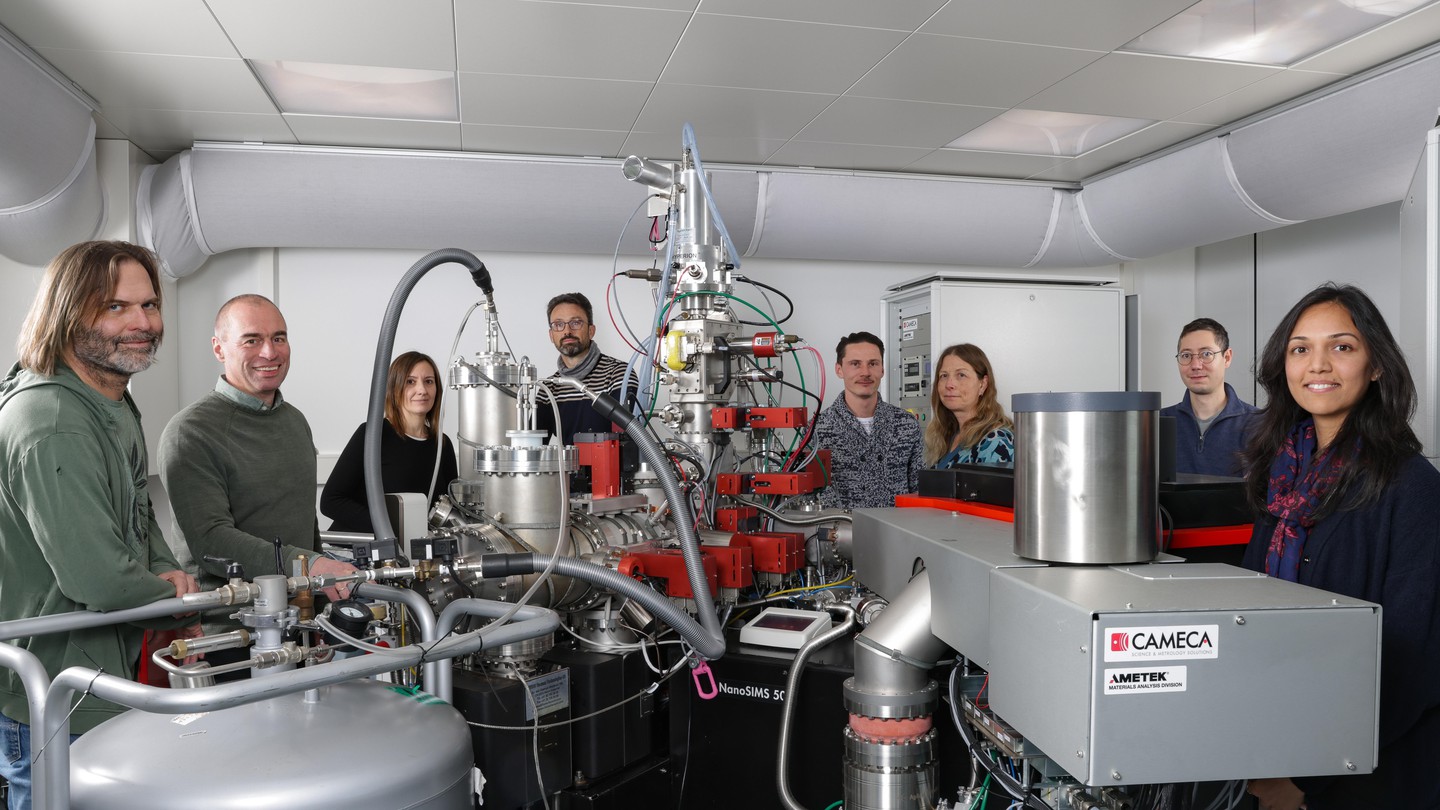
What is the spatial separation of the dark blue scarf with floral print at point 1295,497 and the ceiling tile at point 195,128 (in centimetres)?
327

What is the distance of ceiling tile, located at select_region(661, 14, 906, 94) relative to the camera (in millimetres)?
2623

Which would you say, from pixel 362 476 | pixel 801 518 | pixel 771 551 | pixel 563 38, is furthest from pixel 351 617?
pixel 563 38

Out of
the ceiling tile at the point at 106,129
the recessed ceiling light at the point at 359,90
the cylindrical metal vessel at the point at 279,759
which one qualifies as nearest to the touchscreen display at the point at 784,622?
the cylindrical metal vessel at the point at 279,759

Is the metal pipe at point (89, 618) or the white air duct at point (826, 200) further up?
the white air duct at point (826, 200)

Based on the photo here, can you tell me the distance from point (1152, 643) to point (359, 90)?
313 centimetres

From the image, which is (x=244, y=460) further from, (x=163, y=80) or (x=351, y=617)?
(x=163, y=80)

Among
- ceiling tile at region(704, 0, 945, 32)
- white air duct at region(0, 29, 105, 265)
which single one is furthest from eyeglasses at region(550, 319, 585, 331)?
white air duct at region(0, 29, 105, 265)

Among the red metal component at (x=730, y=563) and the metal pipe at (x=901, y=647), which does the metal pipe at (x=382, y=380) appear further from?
the metal pipe at (x=901, y=647)

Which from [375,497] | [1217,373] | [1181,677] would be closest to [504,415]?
[375,497]

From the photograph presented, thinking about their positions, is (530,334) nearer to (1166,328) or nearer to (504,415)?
(504,415)

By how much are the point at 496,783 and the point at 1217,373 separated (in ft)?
7.89

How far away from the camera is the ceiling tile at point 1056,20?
2488 mm

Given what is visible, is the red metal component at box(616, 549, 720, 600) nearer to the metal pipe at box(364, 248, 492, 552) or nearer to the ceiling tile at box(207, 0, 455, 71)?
the metal pipe at box(364, 248, 492, 552)

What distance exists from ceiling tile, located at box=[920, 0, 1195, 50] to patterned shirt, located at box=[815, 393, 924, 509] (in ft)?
3.86
